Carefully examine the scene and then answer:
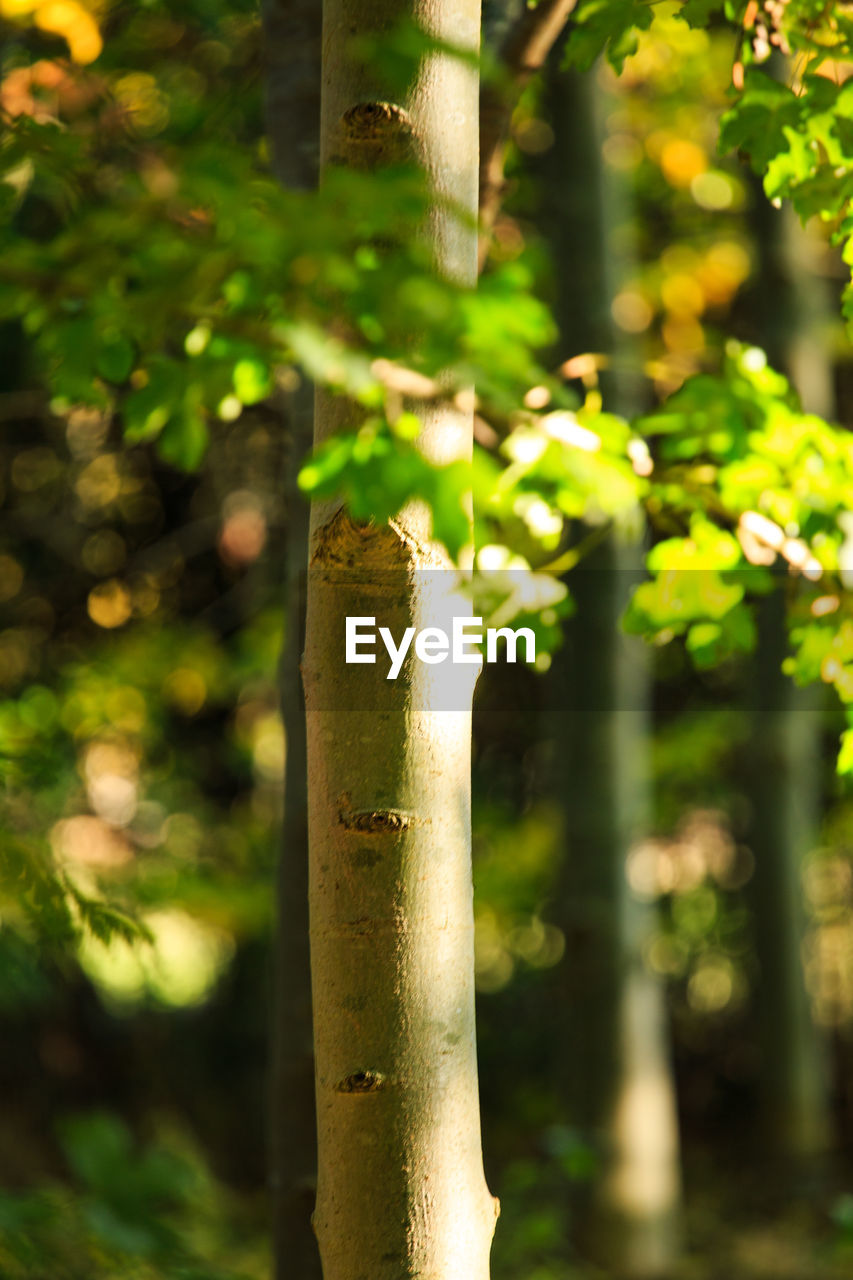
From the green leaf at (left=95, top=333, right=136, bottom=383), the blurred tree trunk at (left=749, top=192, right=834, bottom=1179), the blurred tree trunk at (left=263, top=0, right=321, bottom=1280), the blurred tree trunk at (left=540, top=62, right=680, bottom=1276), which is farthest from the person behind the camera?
the blurred tree trunk at (left=749, top=192, right=834, bottom=1179)

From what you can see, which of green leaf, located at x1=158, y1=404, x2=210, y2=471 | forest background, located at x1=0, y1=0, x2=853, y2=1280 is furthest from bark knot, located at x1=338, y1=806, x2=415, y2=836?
green leaf, located at x1=158, y1=404, x2=210, y2=471

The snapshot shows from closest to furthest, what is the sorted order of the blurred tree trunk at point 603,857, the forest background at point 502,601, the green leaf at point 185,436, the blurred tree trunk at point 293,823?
the forest background at point 502,601
the green leaf at point 185,436
the blurred tree trunk at point 293,823
the blurred tree trunk at point 603,857

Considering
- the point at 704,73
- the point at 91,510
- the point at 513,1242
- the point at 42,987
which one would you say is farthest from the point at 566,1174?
the point at 704,73

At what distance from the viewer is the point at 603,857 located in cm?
380

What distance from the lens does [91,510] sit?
6348mm

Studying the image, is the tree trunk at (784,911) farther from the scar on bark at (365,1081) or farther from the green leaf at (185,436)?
the scar on bark at (365,1081)

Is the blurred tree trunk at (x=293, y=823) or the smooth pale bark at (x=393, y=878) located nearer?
the smooth pale bark at (x=393, y=878)

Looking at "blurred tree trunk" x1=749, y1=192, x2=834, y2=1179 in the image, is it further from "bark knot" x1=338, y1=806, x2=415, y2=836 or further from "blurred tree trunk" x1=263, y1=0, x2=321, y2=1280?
"bark knot" x1=338, y1=806, x2=415, y2=836

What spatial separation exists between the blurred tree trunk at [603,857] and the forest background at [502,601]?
0.02 meters

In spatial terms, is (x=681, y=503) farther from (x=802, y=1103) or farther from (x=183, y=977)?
(x=183, y=977)

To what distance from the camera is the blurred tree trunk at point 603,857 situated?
375 centimetres

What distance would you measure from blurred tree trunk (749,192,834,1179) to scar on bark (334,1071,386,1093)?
3.79m

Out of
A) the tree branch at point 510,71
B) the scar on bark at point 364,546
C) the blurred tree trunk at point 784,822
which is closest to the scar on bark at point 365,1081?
the scar on bark at point 364,546

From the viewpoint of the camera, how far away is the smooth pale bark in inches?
52.1
